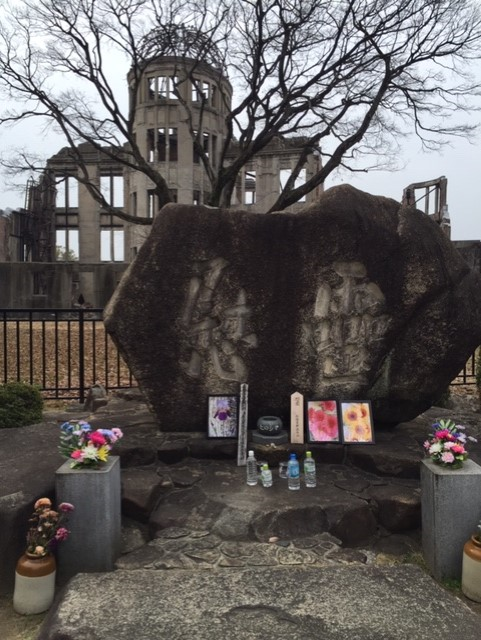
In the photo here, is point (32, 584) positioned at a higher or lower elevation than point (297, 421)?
lower

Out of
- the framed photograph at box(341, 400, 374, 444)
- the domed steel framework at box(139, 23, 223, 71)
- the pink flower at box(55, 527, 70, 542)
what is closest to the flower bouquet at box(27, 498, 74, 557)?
the pink flower at box(55, 527, 70, 542)

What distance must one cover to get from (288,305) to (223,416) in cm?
126

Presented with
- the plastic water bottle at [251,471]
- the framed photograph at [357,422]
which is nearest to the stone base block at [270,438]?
the plastic water bottle at [251,471]

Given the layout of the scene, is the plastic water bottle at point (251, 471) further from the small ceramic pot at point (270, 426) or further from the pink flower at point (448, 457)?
the pink flower at point (448, 457)

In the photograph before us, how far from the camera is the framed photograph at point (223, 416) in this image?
4.79m

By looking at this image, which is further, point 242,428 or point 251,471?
point 242,428

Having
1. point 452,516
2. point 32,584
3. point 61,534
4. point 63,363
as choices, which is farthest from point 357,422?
point 63,363

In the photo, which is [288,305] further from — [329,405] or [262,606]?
[262,606]

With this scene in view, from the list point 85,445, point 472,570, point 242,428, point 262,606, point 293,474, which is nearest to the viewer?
point 262,606

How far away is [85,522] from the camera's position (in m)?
3.27

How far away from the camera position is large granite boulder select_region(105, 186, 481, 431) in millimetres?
4695

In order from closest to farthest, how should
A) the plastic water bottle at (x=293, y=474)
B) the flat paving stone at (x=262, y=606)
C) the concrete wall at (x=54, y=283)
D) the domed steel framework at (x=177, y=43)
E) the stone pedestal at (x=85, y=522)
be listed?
the flat paving stone at (x=262, y=606) < the stone pedestal at (x=85, y=522) < the plastic water bottle at (x=293, y=474) < the domed steel framework at (x=177, y=43) < the concrete wall at (x=54, y=283)

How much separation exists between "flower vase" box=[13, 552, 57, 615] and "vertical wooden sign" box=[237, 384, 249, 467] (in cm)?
198

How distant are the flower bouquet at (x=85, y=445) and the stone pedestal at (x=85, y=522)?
0.32ft
